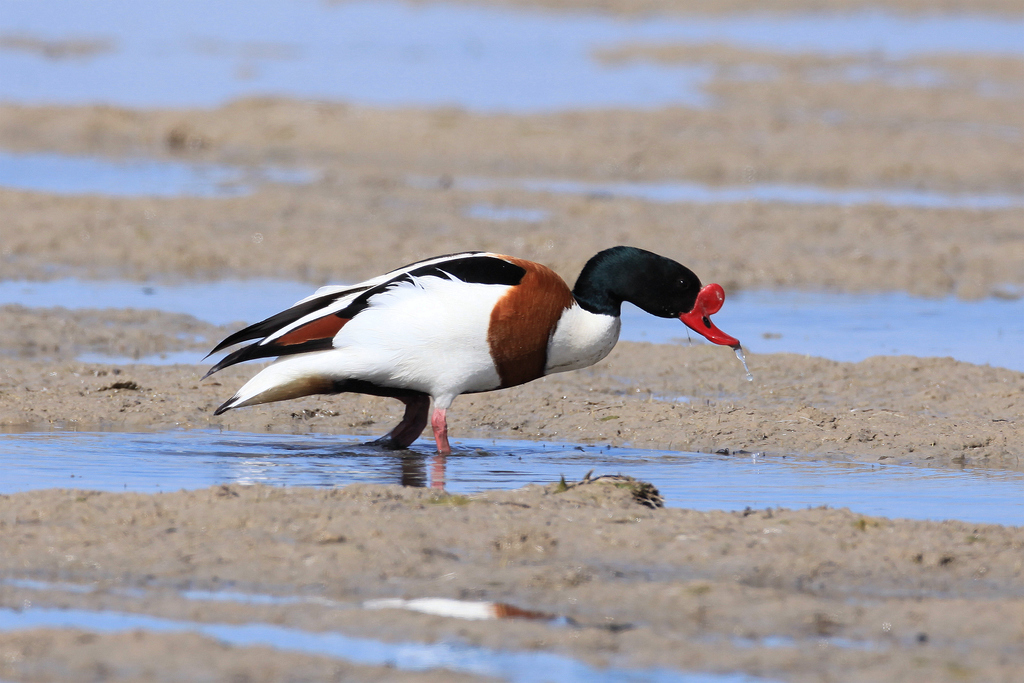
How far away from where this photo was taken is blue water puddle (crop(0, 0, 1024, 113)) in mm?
27406

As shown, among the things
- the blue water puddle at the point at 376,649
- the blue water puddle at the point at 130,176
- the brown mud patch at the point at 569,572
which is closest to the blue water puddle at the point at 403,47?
the blue water puddle at the point at 130,176

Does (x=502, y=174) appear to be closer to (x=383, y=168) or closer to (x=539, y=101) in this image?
(x=383, y=168)

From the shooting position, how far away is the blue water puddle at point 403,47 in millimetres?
27406

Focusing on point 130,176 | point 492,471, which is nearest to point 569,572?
point 492,471

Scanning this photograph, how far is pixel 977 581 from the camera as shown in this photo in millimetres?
6031

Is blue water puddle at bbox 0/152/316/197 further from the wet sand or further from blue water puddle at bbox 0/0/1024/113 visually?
blue water puddle at bbox 0/0/1024/113

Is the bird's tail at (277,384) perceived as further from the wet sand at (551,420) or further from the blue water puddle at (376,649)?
the blue water puddle at (376,649)

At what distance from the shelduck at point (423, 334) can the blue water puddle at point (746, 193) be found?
976 cm

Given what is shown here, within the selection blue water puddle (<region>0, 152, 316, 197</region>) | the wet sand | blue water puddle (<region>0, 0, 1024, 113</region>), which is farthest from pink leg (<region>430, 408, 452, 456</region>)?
blue water puddle (<region>0, 0, 1024, 113</region>)

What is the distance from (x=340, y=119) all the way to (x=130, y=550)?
56.6 feet

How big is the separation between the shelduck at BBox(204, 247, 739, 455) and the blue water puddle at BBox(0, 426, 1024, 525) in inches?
14.4

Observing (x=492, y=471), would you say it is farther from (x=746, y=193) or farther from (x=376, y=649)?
(x=746, y=193)

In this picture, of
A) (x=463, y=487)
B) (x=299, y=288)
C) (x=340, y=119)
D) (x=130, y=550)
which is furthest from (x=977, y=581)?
(x=340, y=119)

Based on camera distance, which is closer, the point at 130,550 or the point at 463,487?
the point at 130,550
